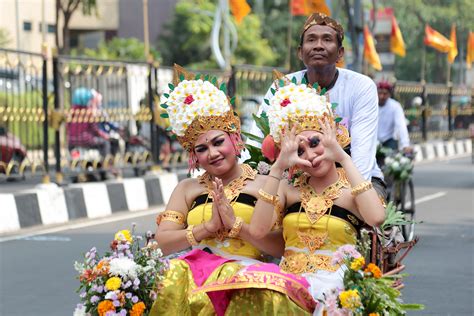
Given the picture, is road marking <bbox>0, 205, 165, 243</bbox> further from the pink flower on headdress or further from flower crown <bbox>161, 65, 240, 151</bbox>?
the pink flower on headdress

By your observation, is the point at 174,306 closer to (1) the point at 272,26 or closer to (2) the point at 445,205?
(2) the point at 445,205

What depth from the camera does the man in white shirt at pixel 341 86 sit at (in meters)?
6.07

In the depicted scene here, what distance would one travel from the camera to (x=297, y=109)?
5.25 metres

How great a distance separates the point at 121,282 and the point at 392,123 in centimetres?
954

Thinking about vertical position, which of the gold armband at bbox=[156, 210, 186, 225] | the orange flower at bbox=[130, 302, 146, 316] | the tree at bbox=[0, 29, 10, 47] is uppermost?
the gold armband at bbox=[156, 210, 186, 225]

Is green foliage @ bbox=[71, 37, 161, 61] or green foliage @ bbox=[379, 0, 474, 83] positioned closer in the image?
green foliage @ bbox=[379, 0, 474, 83]

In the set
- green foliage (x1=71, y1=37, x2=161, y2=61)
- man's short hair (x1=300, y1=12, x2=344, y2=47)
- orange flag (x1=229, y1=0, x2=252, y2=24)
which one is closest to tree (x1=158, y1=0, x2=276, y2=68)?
green foliage (x1=71, y1=37, x2=161, y2=61)

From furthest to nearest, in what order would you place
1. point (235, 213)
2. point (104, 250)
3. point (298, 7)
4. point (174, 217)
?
1. point (298, 7)
2. point (104, 250)
3. point (174, 217)
4. point (235, 213)

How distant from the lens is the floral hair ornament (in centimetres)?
550

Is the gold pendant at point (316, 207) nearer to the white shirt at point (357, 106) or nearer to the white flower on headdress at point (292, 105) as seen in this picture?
the white flower on headdress at point (292, 105)

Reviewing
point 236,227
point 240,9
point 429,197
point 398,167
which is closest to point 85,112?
point 398,167

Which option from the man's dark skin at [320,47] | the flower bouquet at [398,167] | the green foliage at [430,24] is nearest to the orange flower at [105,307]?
the man's dark skin at [320,47]

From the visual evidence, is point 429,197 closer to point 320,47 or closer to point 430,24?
point 320,47

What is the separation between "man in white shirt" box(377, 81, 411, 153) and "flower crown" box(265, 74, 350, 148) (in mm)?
8410
